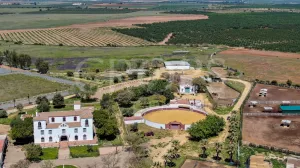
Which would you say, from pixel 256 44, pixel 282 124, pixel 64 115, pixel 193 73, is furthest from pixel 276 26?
pixel 64 115

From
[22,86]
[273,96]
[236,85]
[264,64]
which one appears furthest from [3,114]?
[264,64]

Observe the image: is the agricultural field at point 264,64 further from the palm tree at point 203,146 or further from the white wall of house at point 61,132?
the white wall of house at point 61,132

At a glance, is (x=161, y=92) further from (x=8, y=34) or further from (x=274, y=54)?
(x=8, y=34)

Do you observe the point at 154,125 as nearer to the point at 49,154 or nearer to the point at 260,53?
the point at 49,154

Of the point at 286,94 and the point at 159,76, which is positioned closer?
the point at 286,94

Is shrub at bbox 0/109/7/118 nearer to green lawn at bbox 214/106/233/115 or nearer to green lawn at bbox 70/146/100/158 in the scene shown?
green lawn at bbox 70/146/100/158

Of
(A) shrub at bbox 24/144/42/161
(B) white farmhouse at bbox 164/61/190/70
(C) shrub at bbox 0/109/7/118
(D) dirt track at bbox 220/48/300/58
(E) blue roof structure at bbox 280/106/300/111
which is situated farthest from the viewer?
(D) dirt track at bbox 220/48/300/58

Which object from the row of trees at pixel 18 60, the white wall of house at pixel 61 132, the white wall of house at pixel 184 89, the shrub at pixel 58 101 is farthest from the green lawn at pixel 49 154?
the row of trees at pixel 18 60

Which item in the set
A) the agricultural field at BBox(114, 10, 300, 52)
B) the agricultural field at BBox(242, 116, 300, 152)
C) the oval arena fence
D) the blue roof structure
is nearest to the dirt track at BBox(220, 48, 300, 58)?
the agricultural field at BBox(114, 10, 300, 52)

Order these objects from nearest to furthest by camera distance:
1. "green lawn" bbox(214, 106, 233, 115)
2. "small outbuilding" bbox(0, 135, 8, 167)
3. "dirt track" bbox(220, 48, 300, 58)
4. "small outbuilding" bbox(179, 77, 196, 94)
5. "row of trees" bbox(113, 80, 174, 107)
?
"small outbuilding" bbox(0, 135, 8, 167)
"green lawn" bbox(214, 106, 233, 115)
"row of trees" bbox(113, 80, 174, 107)
"small outbuilding" bbox(179, 77, 196, 94)
"dirt track" bbox(220, 48, 300, 58)
